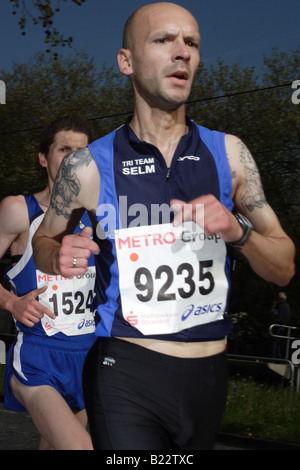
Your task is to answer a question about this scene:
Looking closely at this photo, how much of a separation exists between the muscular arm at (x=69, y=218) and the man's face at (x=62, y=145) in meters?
1.55

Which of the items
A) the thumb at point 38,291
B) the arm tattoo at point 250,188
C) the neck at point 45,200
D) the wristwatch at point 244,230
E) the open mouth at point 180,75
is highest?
the open mouth at point 180,75

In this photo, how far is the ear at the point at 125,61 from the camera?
306 centimetres

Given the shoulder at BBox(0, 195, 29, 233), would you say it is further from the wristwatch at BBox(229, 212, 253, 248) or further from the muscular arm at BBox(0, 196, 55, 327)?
the wristwatch at BBox(229, 212, 253, 248)

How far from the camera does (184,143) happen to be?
295cm

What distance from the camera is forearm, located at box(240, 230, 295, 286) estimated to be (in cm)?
268

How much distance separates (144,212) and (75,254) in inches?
11.5

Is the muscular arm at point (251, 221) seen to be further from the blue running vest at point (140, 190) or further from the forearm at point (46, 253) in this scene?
the forearm at point (46, 253)

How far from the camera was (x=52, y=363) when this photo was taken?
4.20 meters

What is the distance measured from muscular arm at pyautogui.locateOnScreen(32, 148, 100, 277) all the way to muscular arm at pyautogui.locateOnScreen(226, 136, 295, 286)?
53 cm

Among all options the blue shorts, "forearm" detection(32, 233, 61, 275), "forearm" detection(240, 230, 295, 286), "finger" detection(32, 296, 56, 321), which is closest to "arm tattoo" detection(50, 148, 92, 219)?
"forearm" detection(32, 233, 61, 275)

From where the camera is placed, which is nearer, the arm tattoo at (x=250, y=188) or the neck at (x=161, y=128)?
the arm tattoo at (x=250, y=188)

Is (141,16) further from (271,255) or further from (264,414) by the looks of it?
(264,414)

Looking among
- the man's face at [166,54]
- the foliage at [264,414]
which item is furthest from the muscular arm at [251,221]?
the foliage at [264,414]
